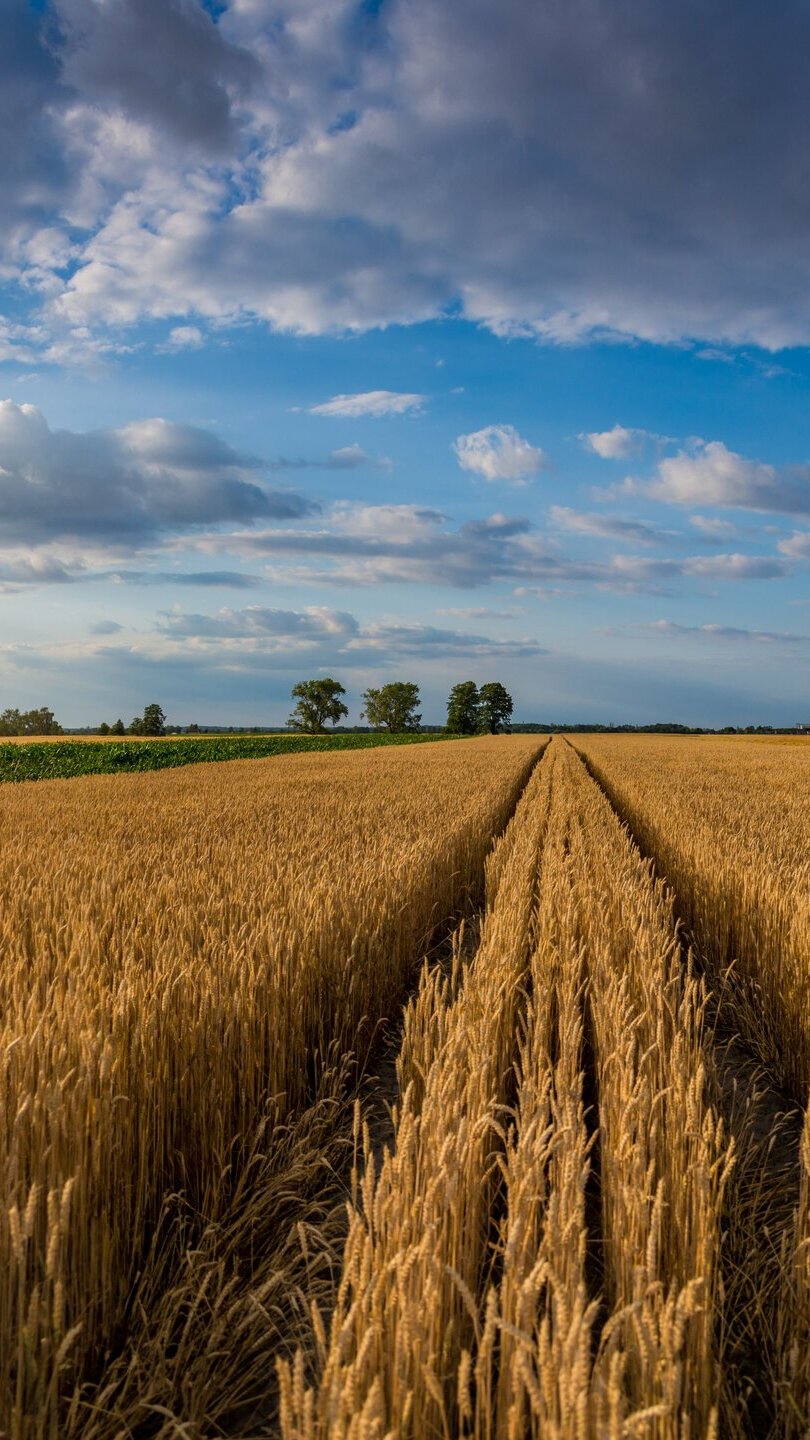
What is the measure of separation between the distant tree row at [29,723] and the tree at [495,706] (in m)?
62.6

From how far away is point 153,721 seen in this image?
98438 mm

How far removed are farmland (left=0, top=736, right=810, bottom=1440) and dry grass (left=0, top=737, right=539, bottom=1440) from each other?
0.05 feet

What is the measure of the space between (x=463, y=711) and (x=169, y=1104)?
124580 millimetres

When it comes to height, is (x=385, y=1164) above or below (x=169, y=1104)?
above

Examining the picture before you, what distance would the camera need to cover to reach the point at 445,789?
46.8 ft

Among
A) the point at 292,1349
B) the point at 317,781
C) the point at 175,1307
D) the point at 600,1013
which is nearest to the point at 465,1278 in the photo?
the point at 292,1349

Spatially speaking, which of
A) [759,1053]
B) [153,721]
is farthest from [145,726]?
[759,1053]

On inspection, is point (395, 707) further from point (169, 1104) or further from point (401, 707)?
point (169, 1104)

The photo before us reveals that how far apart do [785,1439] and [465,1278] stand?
0.83 m

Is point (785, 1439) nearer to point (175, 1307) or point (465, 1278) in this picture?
point (465, 1278)

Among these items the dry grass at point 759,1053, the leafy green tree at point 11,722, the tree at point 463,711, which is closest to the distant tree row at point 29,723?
the leafy green tree at point 11,722

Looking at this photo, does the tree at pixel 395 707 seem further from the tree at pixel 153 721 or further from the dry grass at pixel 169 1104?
the dry grass at pixel 169 1104

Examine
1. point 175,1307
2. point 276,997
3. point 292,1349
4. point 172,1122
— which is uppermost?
point 276,997

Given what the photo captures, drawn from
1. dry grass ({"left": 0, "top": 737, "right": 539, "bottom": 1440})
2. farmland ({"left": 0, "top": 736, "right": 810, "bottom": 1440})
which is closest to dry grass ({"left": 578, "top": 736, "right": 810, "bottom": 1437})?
farmland ({"left": 0, "top": 736, "right": 810, "bottom": 1440})
